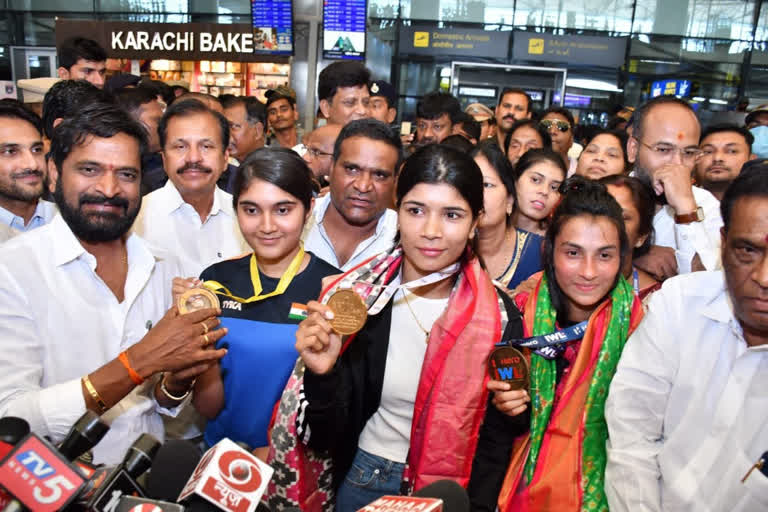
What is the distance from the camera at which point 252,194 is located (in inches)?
88.2

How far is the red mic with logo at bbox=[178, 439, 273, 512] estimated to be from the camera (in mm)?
1008

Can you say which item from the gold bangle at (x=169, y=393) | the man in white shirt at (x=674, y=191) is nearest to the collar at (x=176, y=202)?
the gold bangle at (x=169, y=393)

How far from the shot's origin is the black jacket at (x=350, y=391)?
5.97 feet

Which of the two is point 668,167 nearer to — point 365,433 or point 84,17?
point 365,433

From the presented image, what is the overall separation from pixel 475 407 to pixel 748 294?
0.90 metres

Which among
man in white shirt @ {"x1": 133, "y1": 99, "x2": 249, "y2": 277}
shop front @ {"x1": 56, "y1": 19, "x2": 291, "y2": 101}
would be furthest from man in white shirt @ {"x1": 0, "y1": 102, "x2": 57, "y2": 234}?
shop front @ {"x1": 56, "y1": 19, "x2": 291, "y2": 101}

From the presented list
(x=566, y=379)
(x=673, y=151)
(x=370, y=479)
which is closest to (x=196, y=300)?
(x=370, y=479)

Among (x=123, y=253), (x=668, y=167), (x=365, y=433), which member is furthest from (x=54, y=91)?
(x=668, y=167)

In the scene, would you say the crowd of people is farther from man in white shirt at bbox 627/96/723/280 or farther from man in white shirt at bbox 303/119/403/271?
man in white shirt at bbox 303/119/403/271

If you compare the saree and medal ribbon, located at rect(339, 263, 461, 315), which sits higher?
medal ribbon, located at rect(339, 263, 461, 315)

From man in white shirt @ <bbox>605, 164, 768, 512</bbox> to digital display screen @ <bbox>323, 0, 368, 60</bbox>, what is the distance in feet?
29.5

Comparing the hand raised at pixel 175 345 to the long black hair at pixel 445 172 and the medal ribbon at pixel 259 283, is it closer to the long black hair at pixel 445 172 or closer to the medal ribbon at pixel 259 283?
the medal ribbon at pixel 259 283

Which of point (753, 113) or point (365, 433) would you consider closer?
point (365, 433)

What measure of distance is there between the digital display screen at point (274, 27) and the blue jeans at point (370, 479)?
9058 mm
